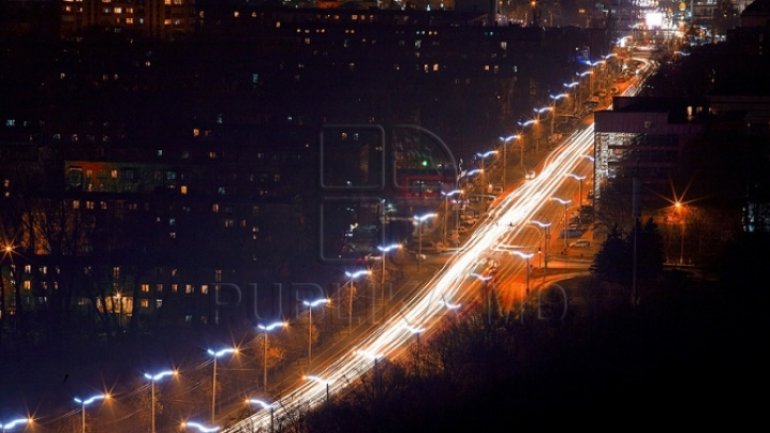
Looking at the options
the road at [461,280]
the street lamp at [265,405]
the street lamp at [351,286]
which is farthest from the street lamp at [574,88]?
the street lamp at [265,405]

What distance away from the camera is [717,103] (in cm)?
1895

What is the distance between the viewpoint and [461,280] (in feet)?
47.0

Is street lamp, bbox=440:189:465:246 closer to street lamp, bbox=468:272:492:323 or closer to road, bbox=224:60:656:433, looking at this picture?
road, bbox=224:60:656:433

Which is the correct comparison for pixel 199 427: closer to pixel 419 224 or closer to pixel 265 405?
pixel 265 405

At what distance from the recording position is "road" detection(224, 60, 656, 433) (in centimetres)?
1241

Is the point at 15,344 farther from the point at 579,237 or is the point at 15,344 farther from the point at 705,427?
the point at 705,427

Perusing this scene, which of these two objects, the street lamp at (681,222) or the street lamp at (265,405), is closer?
the street lamp at (265,405)

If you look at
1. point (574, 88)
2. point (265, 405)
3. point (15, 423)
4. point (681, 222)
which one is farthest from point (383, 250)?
point (574, 88)

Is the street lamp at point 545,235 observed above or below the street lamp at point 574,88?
below

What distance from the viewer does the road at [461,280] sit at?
40.7ft

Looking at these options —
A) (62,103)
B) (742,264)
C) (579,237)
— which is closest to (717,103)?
(579,237)

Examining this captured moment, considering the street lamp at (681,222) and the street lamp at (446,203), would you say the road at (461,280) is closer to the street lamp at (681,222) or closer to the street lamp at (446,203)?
the street lamp at (446,203)

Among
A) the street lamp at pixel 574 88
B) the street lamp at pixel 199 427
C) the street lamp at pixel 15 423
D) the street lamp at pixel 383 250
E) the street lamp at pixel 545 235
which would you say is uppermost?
the street lamp at pixel 574 88

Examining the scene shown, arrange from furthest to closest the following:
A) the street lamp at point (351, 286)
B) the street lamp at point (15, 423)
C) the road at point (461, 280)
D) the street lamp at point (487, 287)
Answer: the street lamp at point (15, 423) → the street lamp at point (351, 286) → the street lamp at point (487, 287) → the road at point (461, 280)
